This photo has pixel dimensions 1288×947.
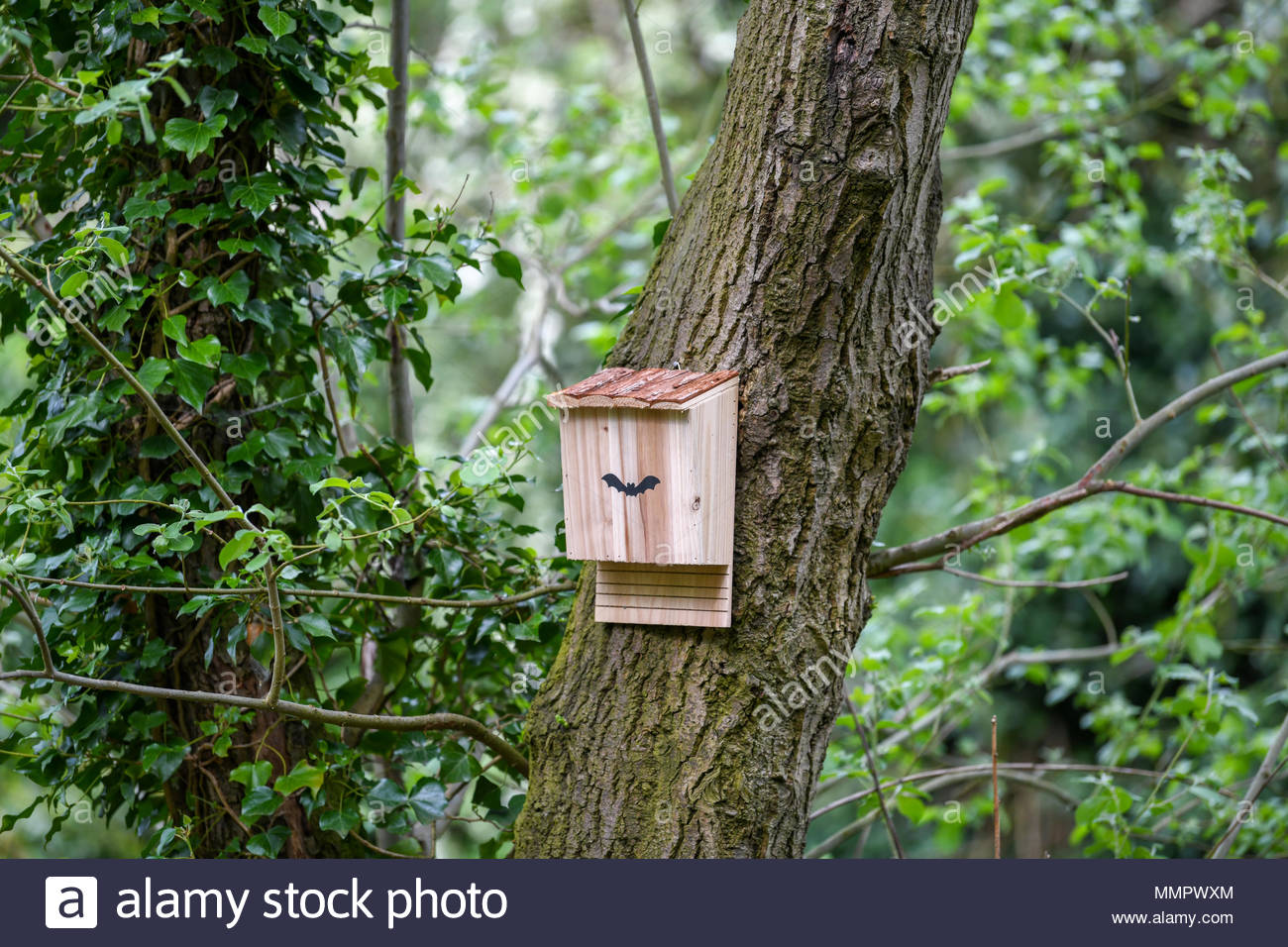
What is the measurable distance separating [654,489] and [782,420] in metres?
0.22

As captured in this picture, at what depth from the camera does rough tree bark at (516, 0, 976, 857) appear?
5.05 ft

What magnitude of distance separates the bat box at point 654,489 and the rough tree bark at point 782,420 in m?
0.04

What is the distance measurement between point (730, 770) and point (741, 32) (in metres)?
1.16

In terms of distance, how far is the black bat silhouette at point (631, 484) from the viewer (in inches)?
61.6

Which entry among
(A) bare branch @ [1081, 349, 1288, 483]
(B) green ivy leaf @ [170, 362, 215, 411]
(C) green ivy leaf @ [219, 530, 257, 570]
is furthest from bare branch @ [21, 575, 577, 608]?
(A) bare branch @ [1081, 349, 1288, 483]

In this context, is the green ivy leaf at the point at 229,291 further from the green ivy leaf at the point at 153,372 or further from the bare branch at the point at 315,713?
the bare branch at the point at 315,713

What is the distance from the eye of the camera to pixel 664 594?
1593 mm

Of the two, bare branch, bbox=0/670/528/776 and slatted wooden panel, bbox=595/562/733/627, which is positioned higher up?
slatted wooden panel, bbox=595/562/733/627

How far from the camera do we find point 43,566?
1.69 metres

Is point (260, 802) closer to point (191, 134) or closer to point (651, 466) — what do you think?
point (651, 466)

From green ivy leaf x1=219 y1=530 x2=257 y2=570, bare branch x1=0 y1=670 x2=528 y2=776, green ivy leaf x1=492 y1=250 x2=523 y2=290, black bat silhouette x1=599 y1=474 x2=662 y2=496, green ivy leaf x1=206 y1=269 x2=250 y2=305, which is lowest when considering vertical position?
bare branch x1=0 y1=670 x2=528 y2=776
